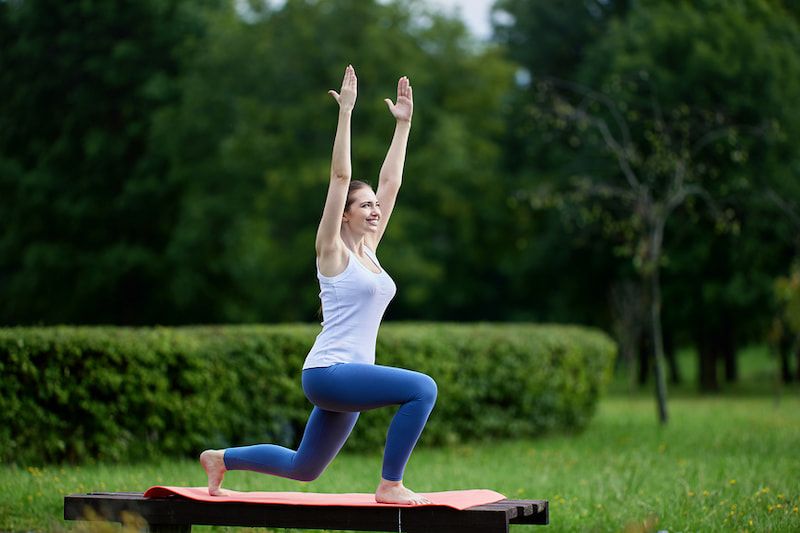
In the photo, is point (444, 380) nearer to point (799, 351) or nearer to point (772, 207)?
point (799, 351)

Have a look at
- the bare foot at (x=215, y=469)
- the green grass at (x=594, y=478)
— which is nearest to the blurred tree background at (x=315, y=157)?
the green grass at (x=594, y=478)

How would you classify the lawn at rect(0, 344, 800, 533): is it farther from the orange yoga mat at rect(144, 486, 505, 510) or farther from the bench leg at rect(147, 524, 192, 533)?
the orange yoga mat at rect(144, 486, 505, 510)

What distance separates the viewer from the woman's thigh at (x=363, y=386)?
18.5 feet

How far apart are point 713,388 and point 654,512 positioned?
24.8 metres

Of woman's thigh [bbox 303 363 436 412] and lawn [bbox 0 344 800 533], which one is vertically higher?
woman's thigh [bbox 303 363 436 412]

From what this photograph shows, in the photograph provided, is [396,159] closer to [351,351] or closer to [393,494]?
[351,351]

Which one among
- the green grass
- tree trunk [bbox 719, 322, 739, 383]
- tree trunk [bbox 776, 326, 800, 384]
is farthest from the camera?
tree trunk [bbox 719, 322, 739, 383]

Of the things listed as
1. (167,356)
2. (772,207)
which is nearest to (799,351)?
(772,207)

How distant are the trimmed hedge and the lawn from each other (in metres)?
0.35

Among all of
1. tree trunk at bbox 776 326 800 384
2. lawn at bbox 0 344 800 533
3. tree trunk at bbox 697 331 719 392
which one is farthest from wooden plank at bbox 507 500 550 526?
tree trunk at bbox 697 331 719 392

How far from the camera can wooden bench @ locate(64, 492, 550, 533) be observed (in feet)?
18.8

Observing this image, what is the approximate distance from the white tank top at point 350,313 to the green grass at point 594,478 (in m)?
1.56

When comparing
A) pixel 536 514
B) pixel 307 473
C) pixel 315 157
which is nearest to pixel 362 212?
pixel 307 473

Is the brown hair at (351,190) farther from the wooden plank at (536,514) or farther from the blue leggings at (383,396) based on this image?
the wooden plank at (536,514)
